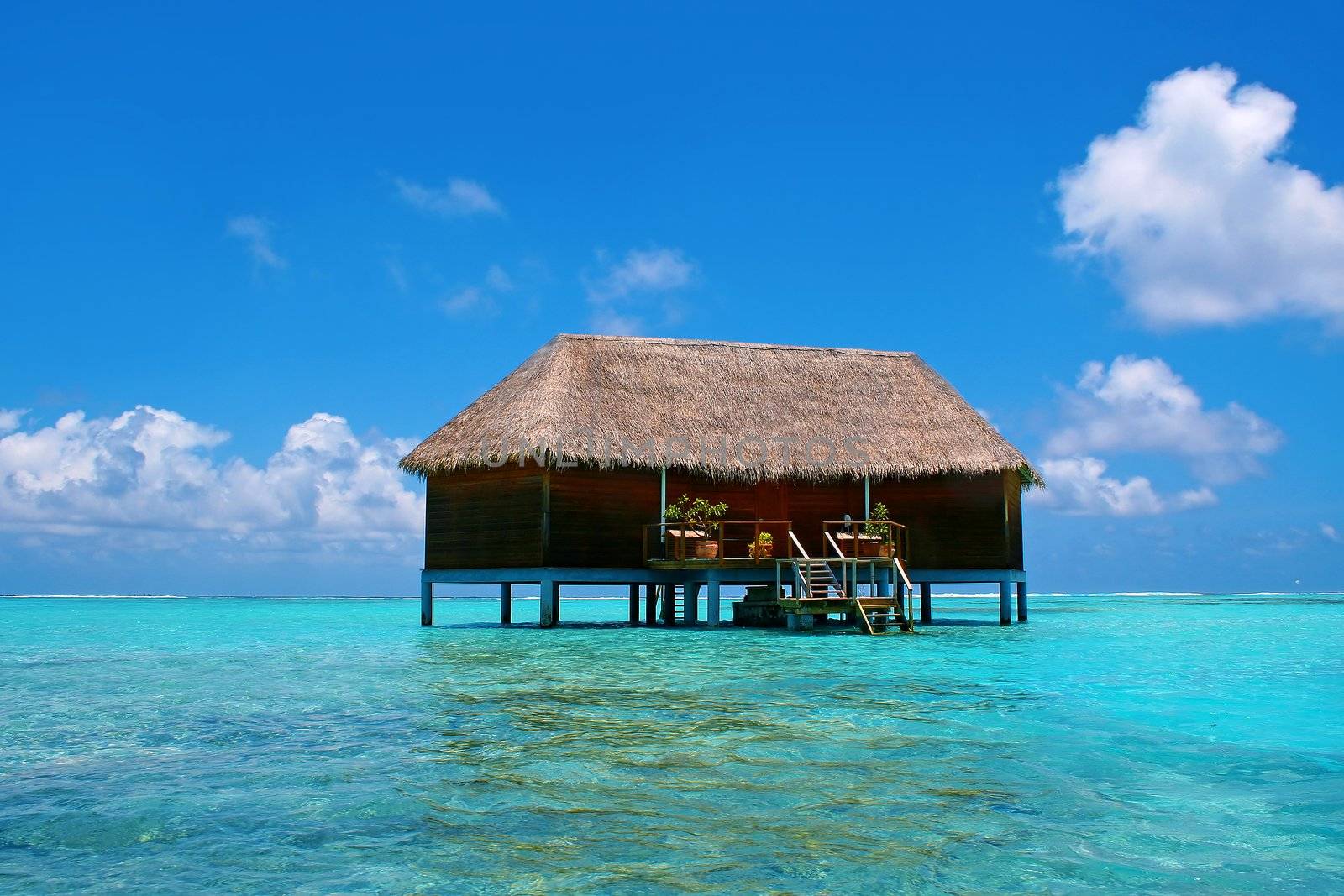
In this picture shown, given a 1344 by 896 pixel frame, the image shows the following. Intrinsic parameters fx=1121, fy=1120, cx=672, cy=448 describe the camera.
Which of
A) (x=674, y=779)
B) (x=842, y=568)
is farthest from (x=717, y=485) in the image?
(x=674, y=779)

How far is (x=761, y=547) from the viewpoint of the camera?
19.2m

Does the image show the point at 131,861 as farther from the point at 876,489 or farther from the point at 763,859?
the point at 876,489

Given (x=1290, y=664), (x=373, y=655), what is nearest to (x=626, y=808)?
(x=373, y=655)

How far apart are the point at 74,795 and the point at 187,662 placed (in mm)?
9579

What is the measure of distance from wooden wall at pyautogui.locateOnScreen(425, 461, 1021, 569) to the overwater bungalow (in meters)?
0.03

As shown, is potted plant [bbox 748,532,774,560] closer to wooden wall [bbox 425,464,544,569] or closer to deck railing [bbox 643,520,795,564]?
deck railing [bbox 643,520,795,564]

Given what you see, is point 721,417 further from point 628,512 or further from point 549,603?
point 549,603

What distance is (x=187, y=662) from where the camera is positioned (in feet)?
Answer: 48.7

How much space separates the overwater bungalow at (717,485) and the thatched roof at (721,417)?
0.04 metres

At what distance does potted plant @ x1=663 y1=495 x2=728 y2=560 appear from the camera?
753 inches

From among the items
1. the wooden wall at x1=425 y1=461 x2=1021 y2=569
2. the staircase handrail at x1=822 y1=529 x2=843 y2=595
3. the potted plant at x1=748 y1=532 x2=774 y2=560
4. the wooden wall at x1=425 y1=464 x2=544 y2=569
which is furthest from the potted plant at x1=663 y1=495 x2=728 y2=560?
the wooden wall at x1=425 y1=464 x2=544 y2=569

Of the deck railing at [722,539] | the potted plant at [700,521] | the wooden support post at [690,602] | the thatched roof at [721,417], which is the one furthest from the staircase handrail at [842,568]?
the wooden support post at [690,602]

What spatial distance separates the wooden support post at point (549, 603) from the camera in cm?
1977

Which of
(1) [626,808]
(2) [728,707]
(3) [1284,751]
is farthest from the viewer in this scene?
(2) [728,707]
